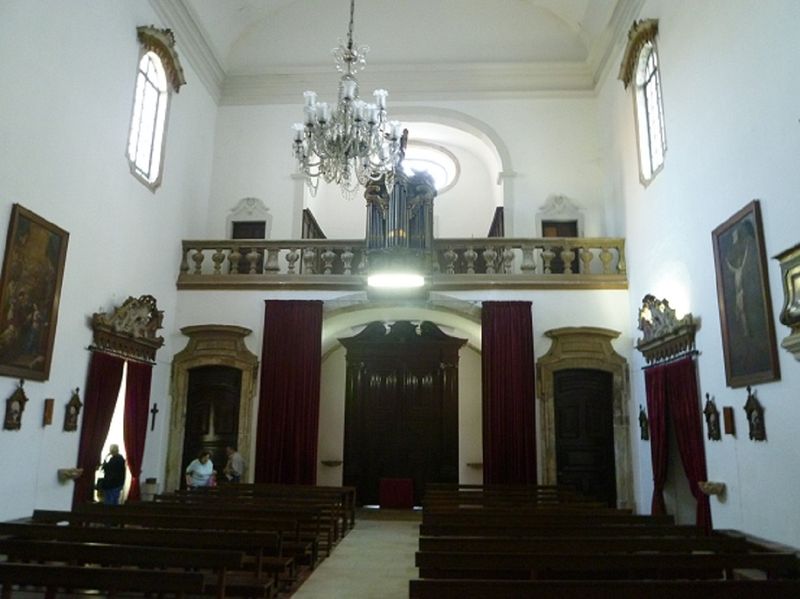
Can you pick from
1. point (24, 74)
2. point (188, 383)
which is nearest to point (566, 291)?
point (188, 383)

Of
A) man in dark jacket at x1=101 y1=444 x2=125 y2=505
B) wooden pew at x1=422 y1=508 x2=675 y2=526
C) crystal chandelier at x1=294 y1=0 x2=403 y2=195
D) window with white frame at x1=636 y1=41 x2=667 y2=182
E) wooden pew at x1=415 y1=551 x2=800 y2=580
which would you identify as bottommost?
wooden pew at x1=415 y1=551 x2=800 y2=580

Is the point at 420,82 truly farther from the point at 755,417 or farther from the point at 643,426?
the point at 755,417

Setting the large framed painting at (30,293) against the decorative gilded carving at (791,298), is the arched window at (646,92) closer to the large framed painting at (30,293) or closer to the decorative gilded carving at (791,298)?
the decorative gilded carving at (791,298)

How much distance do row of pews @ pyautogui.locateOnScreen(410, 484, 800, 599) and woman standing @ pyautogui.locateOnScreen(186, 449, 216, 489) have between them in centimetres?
459

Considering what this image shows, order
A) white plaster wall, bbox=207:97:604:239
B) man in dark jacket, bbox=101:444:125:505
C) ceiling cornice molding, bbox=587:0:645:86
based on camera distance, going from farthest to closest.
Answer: white plaster wall, bbox=207:97:604:239, ceiling cornice molding, bbox=587:0:645:86, man in dark jacket, bbox=101:444:125:505

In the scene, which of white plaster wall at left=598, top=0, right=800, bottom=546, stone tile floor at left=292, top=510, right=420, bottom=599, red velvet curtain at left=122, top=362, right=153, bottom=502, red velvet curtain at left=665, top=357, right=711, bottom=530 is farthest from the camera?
red velvet curtain at left=122, top=362, right=153, bottom=502

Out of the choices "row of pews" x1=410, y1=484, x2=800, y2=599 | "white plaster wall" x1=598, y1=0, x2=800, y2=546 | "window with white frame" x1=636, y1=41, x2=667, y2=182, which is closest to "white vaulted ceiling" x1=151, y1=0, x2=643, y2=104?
"window with white frame" x1=636, y1=41, x2=667, y2=182

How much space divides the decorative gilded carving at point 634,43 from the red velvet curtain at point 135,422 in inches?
402

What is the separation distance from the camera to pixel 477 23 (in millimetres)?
15492

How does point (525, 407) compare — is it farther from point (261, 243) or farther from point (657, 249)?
point (261, 243)

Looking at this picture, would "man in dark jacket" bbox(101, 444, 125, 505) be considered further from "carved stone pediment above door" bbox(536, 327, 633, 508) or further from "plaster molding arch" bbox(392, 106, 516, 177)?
"plaster molding arch" bbox(392, 106, 516, 177)

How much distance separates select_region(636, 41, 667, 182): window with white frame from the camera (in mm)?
10812

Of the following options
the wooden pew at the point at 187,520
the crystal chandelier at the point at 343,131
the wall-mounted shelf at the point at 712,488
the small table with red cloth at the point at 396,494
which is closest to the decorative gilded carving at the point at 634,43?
the crystal chandelier at the point at 343,131

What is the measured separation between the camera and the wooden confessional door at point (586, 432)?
39.7 ft
